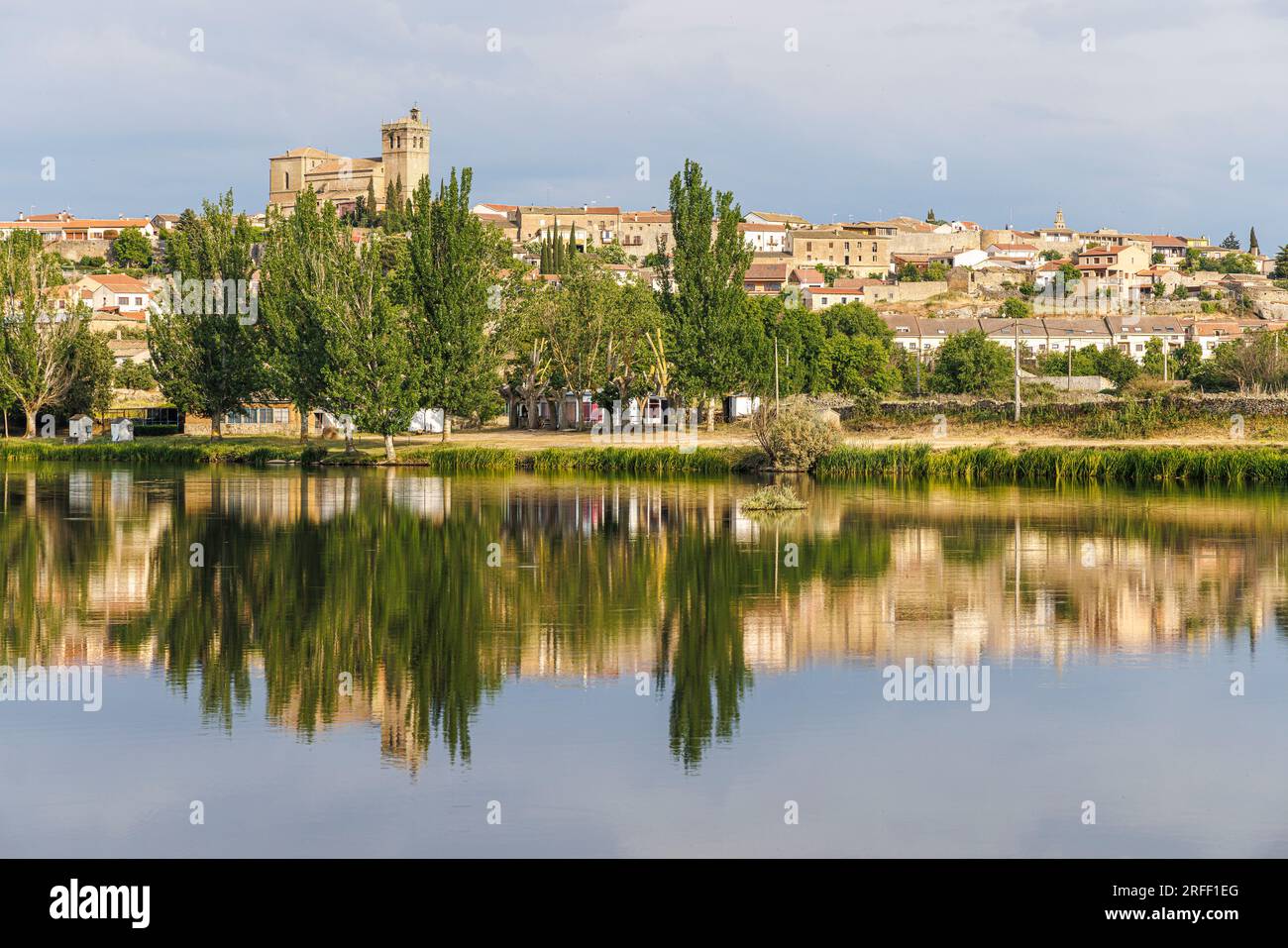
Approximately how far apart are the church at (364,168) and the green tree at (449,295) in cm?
10661

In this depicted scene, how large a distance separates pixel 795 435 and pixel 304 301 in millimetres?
16205

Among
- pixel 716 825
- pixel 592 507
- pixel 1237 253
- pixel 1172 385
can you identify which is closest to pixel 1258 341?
pixel 1172 385

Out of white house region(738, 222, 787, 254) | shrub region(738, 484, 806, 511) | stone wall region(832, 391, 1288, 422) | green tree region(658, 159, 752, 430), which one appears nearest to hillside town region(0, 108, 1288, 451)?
green tree region(658, 159, 752, 430)

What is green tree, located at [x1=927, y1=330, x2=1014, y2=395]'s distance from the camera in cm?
6725

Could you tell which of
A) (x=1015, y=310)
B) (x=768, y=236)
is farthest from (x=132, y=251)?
(x=1015, y=310)

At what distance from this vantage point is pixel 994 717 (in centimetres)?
1269

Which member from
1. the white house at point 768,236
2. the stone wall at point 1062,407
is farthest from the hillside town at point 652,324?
the white house at point 768,236

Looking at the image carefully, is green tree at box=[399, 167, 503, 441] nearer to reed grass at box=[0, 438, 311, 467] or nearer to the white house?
reed grass at box=[0, 438, 311, 467]

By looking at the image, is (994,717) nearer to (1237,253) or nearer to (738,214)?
(738,214)

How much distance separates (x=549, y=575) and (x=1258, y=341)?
5844 centimetres

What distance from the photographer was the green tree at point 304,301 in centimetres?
4497

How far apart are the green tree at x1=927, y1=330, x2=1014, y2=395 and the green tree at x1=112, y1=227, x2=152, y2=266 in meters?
69.5

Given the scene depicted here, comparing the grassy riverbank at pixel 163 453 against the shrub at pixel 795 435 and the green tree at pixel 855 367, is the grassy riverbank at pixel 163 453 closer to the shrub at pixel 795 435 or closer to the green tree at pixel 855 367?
the shrub at pixel 795 435

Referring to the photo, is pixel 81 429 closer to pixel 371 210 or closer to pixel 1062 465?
pixel 1062 465
